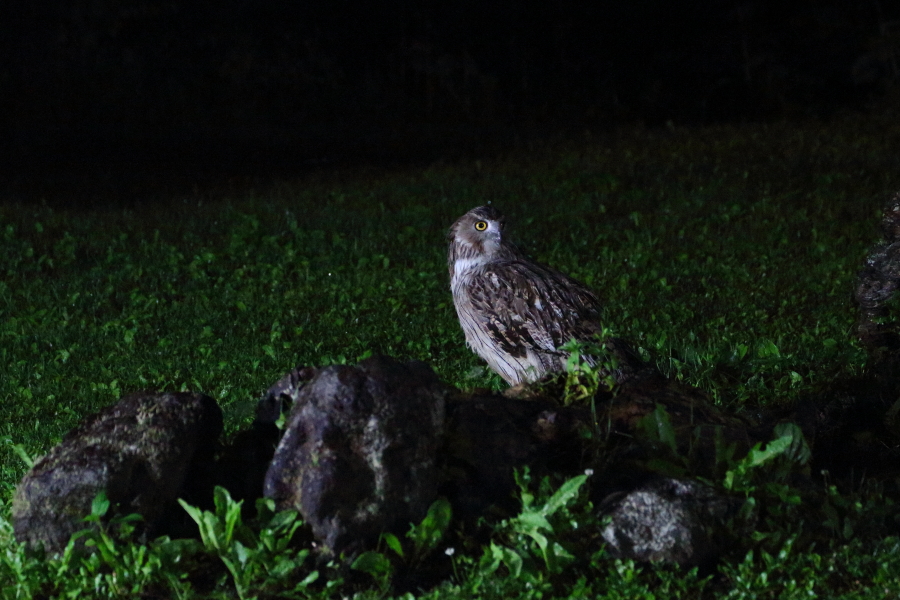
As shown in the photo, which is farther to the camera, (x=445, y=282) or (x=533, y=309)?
(x=445, y=282)

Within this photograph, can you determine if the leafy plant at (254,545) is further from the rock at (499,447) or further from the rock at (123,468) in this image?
the rock at (499,447)

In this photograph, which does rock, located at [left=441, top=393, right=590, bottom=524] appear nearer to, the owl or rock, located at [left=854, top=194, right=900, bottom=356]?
the owl

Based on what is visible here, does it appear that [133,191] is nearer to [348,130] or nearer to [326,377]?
[348,130]

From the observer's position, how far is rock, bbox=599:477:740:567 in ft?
15.3

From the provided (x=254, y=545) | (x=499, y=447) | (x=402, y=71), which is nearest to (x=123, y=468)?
(x=254, y=545)

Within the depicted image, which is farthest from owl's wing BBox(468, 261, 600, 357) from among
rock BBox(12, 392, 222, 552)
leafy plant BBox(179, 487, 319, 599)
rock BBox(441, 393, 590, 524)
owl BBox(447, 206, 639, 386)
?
leafy plant BBox(179, 487, 319, 599)

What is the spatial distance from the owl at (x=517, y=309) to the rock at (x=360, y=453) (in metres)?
1.79

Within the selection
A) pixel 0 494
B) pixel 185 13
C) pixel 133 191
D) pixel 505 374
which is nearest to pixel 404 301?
pixel 505 374

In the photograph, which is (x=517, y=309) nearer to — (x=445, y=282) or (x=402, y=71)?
(x=445, y=282)

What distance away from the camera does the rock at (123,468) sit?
4.69m

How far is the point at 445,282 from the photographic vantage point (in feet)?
36.0

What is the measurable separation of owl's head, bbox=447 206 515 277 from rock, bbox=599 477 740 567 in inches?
100

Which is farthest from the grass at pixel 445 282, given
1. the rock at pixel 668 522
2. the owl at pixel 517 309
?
the owl at pixel 517 309

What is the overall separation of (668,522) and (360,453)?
3.78ft
